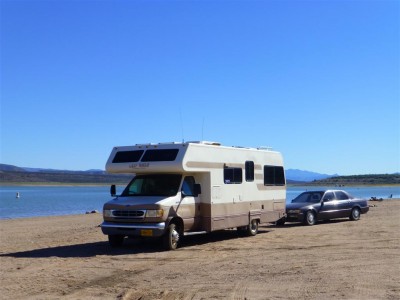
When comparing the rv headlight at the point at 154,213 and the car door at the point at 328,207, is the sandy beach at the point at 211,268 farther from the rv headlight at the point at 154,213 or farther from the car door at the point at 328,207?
the car door at the point at 328,207

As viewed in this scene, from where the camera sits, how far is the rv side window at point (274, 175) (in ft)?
60.9

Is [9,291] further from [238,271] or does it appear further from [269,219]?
[269,219]

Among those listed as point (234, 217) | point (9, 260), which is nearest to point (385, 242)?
point (234, 217)

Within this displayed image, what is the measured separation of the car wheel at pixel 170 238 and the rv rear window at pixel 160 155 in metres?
1.71

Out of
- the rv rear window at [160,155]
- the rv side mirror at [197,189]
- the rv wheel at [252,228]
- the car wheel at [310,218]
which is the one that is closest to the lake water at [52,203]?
the car wheel at [310,218]

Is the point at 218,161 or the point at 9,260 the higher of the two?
the point at 218,161

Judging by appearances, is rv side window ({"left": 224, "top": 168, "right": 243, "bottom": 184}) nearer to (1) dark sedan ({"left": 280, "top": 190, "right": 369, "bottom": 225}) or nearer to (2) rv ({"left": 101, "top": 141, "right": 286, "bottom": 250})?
(2) rv ({"left": 101, "top": 141, "right": 286, "bottom": 250})

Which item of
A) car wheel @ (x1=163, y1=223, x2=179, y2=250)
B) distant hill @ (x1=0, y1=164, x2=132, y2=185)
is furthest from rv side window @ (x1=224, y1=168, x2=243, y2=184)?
distant hill @ (x1=0, y1=164, x2=132, y2=185)

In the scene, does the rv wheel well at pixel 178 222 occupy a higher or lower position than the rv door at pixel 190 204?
lower

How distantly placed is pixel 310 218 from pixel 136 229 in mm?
9978

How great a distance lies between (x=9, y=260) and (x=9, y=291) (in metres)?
3.83

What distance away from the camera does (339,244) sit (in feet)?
48.1

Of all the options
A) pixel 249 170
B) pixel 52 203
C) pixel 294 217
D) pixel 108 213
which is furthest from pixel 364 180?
pixel 108 213

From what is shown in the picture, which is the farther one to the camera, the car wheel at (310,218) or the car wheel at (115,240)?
the car wheel at (310,218)
